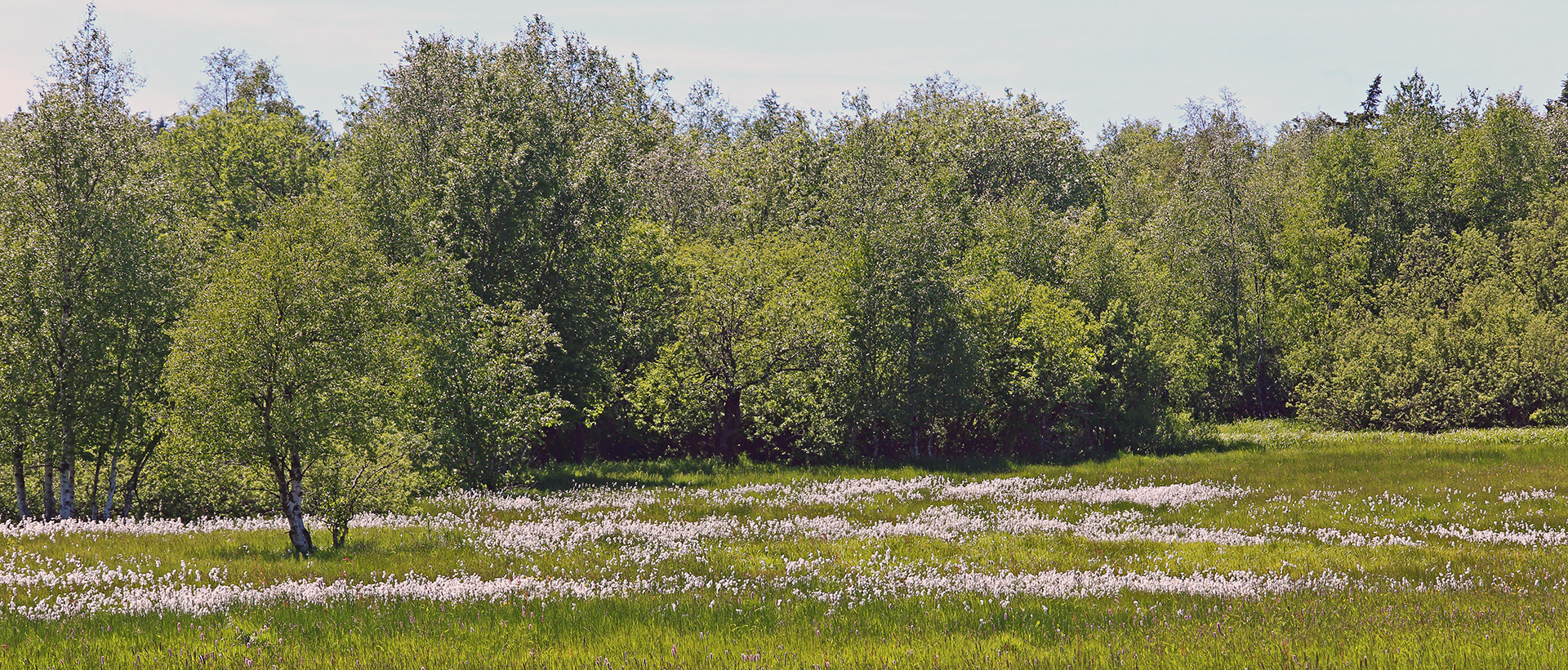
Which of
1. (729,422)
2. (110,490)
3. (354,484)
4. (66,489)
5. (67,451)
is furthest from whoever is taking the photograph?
(729,422)

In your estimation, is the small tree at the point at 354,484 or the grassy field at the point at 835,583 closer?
the grassy field at the point at 835,583

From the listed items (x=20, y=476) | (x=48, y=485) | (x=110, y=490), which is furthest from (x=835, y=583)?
(x=48, y=485)

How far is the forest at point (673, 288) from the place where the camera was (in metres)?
20.1

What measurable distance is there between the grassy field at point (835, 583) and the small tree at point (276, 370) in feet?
5.64

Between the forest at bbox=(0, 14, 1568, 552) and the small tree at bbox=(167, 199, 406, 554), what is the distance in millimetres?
62

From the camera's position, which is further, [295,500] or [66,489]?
[66,489]

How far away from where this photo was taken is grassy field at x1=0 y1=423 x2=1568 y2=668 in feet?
27.0

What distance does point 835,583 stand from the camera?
11.9 meters

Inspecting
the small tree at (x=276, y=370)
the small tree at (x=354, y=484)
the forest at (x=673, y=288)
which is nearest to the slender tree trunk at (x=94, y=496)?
the forest at (x=673, y=288)

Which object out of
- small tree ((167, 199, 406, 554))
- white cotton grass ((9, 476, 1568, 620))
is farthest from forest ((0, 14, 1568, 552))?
white cotton grass ((9, 476, 1568, 620))

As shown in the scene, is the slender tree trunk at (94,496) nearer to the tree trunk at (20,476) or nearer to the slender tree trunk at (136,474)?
the slender tree trunk at (136,474)

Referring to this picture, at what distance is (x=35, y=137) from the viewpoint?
71.8ft

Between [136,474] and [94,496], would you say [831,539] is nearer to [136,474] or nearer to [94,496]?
[136,474]

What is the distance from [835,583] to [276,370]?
29.5 feet
